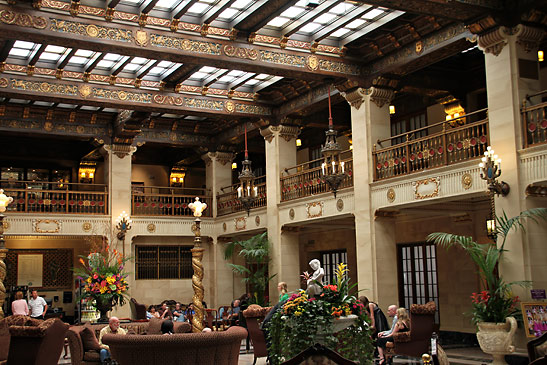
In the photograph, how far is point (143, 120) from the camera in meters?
20.0

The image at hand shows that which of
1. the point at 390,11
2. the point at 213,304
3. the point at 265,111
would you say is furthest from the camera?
the point at 213,304

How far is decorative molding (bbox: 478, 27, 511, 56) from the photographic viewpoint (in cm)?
1188

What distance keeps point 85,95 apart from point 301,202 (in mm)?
6281

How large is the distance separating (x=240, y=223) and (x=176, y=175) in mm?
6196

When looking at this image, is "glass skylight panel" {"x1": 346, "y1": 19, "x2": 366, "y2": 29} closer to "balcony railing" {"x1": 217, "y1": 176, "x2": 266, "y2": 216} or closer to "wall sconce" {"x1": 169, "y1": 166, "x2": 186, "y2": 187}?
"balcony railing" {"x1": 217, "y1": 176, "x2": 266, "y2": 216}

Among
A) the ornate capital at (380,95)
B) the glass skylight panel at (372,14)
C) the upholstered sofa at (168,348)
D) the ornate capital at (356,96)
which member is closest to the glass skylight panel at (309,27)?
the glass skylight panel at (372,14)

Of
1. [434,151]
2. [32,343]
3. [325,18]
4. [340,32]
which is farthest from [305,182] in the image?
[32,343]

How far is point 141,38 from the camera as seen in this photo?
1286cm

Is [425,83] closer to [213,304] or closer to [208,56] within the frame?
[208,56]

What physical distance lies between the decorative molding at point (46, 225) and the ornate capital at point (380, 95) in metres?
10.6

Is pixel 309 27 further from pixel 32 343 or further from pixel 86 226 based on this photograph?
pixel 86 226

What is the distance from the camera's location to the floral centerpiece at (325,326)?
7855 millimetres

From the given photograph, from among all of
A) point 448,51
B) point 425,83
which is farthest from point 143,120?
point 448,51

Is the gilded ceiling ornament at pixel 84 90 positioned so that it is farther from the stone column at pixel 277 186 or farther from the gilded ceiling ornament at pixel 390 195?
the gilded ceiling ornament at pixel 390 195
